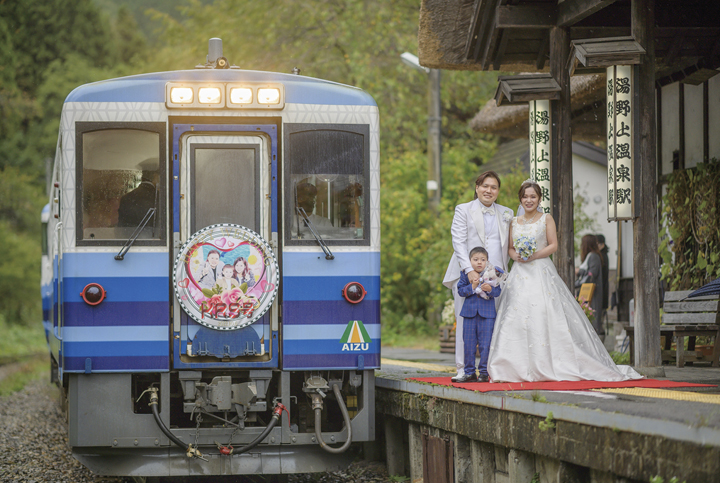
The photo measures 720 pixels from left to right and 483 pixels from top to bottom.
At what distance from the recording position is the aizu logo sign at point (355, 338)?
6.84 metres

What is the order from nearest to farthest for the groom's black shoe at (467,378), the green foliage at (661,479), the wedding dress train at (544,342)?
the green foliage at (661,479), the wedding dress train at (544,342), the groom's black shoe at (467,378)

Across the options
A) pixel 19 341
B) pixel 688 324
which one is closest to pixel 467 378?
pixel 688 324

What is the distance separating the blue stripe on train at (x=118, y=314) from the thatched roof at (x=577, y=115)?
22.8 feet

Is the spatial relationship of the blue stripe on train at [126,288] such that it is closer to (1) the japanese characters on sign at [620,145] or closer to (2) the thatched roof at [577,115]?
(1) the japanese characters on sign at [620,145]

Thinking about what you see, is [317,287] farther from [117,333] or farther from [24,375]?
[24,375]

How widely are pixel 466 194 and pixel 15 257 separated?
21.0 metres

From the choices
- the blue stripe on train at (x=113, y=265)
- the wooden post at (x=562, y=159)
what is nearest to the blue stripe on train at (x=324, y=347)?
the blue stripe on train at (x=113, y=265)

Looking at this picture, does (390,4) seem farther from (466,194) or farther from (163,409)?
(163,409)

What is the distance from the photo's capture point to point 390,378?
8133 millimetres

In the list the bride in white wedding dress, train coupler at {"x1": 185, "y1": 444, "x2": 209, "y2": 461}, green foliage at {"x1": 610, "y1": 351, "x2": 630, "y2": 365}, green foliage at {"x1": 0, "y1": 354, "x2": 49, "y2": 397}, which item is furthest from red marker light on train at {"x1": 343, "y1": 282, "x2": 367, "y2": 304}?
green foliage at {"x1": 0, "y1": 354, "x2": 49, "y2": 397}

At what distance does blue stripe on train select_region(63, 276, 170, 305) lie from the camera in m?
6.61

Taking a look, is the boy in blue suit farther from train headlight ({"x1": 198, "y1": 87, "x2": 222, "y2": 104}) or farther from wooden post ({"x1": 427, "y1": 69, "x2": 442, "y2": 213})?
wooden post ({"x1": 427, "y1": 69, "x2": 442, "y2": 213})

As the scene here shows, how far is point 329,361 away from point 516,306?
1.50 meters

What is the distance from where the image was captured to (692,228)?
11.4 meters
